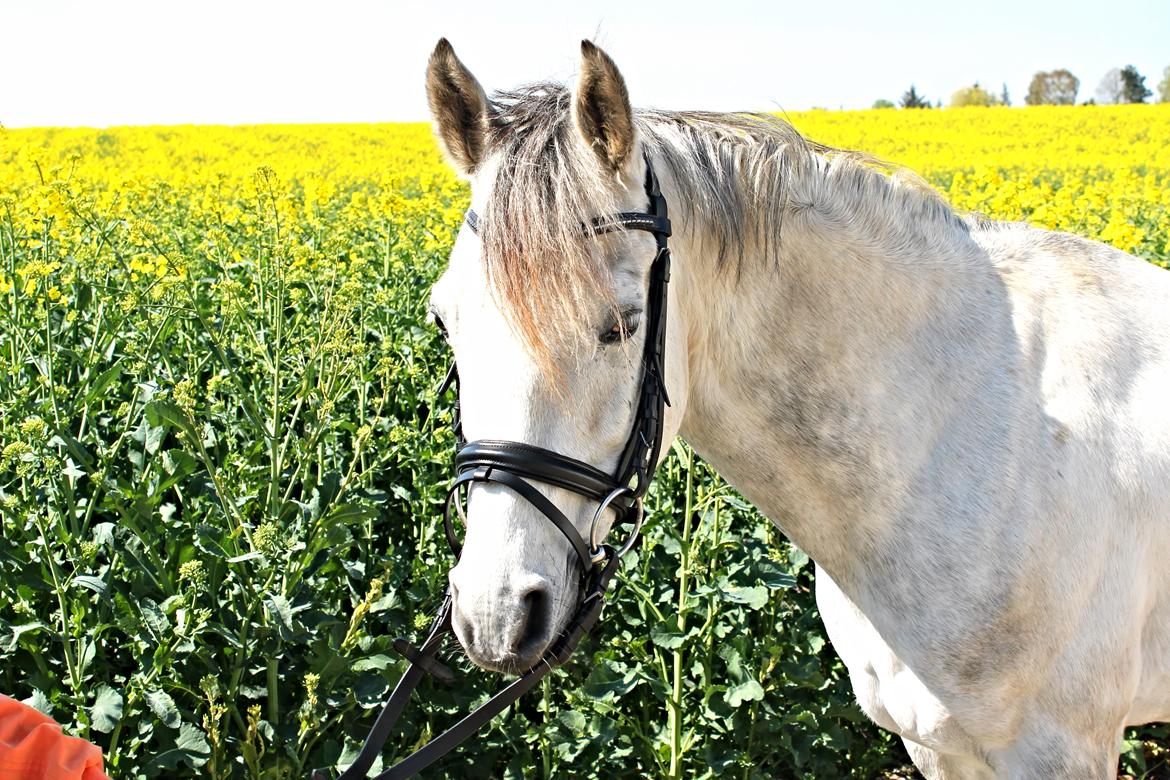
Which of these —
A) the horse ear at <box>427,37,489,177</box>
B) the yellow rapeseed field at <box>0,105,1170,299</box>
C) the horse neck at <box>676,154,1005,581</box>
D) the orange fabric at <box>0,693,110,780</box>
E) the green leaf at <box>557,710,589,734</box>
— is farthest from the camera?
the yellow rapeseed field at <box>0,105,1170,299</box>

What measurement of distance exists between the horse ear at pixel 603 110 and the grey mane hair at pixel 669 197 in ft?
0.08

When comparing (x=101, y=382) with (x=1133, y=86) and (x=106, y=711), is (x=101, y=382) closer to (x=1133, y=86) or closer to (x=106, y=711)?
(x=106, y=711)

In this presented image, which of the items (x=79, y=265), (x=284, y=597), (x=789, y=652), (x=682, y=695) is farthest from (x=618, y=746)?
(x=79, y=265)

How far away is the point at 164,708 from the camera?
9.14 feet

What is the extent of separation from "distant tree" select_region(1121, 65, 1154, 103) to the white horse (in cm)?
5923

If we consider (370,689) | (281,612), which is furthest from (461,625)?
(370,689)

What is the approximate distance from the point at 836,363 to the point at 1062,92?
68482 millimetres

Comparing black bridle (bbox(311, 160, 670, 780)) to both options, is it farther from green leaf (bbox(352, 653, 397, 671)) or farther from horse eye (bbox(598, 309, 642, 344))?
green leaf (bbox(352, 653, 397, 671))

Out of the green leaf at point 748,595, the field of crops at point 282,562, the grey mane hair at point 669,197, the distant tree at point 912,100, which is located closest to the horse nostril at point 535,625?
the grey mane hair at point 669,197

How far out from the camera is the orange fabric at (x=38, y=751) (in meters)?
0.91

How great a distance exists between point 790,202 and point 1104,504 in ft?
2.91

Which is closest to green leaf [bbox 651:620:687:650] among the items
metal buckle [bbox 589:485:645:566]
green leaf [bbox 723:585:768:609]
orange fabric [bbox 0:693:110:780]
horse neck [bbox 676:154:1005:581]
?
green leaf [bbox 723:585:768:609]

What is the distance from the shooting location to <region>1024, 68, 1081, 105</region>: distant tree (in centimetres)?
6141

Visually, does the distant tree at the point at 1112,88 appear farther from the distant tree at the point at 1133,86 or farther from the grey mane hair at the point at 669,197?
the grey mane hair at the point at 669,197
